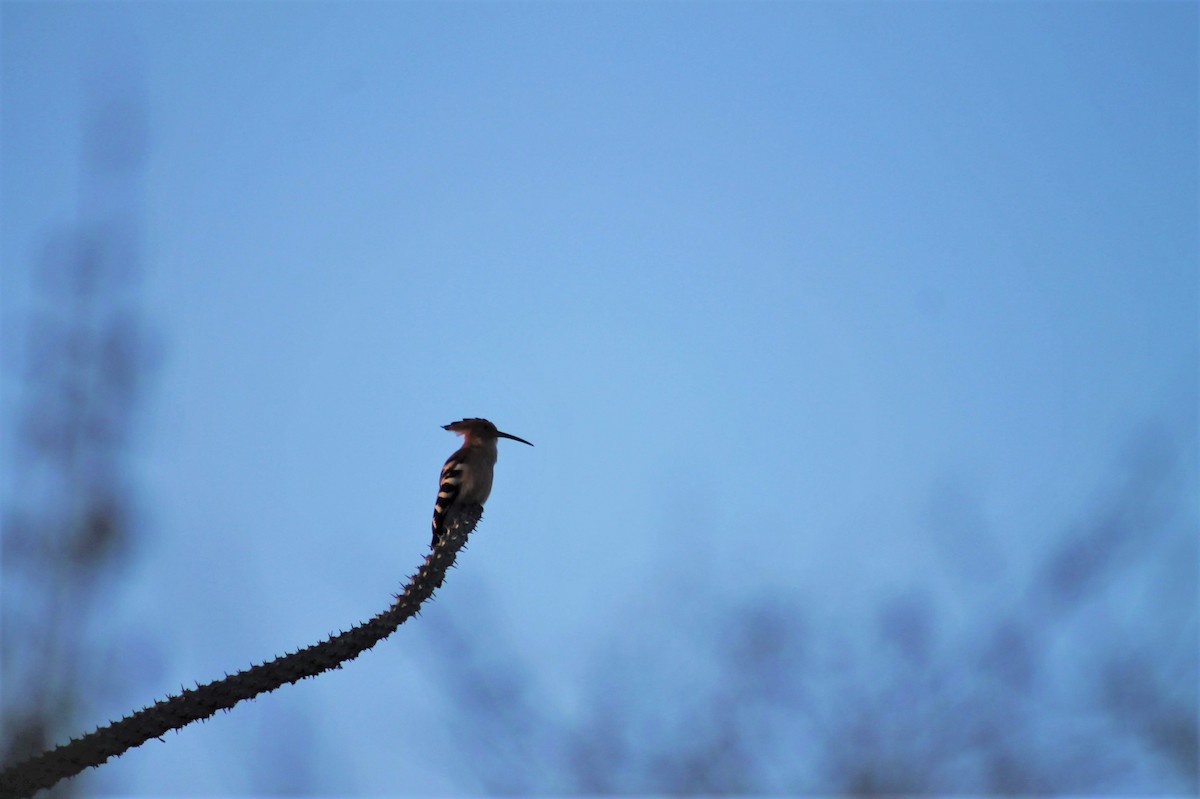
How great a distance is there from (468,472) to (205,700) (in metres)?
3.49

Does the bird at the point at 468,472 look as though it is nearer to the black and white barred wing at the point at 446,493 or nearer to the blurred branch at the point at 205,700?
the black and white barred wing at the point at 446,493

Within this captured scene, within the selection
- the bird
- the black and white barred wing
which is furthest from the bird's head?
the black and white barred wing

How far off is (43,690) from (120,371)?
154 centimetres

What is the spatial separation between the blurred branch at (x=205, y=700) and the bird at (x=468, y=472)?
1918mm

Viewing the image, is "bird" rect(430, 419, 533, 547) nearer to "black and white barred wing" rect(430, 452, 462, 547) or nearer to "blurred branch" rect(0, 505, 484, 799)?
"black and white barred wing" rect(430, 452, 462, 547)

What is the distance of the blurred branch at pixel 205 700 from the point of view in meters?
3.91

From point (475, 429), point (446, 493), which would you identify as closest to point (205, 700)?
point (446, 493)

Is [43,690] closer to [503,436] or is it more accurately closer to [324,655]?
[324,655]

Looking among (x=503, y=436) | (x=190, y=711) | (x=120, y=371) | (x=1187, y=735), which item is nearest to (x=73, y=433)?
(x=120, y=371)

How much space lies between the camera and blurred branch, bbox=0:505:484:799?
3.91 meters

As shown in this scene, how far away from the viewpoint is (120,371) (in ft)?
17.8

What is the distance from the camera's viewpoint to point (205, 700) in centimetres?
452

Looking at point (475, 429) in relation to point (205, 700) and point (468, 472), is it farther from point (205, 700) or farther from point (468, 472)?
point (205, 700)

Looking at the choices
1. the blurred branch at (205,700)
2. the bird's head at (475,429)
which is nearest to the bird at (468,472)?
the bird's head at (475,429)
